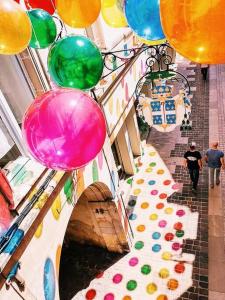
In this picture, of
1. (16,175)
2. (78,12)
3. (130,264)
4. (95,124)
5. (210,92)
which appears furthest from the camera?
(210,92)

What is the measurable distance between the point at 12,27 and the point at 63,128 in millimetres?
1074

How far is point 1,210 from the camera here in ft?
8.01

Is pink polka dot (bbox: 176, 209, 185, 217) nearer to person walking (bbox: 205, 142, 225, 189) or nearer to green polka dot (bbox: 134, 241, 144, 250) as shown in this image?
green polka dot (bbox: 134, 241, 144, 250)

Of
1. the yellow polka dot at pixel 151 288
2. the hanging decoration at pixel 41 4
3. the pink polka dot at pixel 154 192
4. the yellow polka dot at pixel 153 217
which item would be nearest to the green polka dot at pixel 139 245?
the yellow polka dot at pixel 153 217

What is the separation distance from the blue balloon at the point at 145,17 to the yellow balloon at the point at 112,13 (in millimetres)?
879

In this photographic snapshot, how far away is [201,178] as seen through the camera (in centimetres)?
790

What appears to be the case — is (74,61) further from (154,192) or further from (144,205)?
(154,192)

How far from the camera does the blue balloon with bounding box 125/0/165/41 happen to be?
256 cm

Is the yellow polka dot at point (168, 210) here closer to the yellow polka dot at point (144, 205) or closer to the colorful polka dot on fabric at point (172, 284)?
the yellow polka dot at point (144, 205)

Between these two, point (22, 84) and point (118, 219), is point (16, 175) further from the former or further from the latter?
point (118, 219)

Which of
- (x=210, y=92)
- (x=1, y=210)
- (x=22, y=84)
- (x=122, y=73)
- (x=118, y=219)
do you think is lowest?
(x=210, y=92)

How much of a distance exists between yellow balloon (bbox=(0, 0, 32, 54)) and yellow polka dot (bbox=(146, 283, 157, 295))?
5.49 meters

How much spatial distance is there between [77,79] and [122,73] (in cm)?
383

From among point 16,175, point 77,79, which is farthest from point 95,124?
point 16,175
